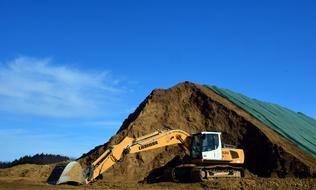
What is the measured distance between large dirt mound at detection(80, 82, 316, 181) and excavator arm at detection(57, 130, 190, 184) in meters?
5.26

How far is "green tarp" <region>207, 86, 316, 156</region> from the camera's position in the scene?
99.6ft

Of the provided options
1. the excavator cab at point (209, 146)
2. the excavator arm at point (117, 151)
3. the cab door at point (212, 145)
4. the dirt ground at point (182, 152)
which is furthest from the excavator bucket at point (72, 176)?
the cab door at point (212, 145)

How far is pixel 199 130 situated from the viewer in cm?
3092

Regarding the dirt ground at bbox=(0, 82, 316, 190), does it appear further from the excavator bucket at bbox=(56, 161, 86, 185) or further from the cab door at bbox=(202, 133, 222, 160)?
the excavator bucket at bbox=(56, 161, 86, 185)

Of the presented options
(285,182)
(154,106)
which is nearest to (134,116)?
(154,106)

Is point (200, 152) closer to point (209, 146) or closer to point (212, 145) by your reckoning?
point (209, 146)

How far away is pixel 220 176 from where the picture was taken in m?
23.5

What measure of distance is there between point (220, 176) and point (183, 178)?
1973mm

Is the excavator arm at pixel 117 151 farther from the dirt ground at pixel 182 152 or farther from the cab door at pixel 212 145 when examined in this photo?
the dirt ground at pixel 182 152

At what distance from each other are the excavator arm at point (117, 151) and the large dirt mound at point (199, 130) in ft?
17.3

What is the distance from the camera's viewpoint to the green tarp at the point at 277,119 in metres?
30.4

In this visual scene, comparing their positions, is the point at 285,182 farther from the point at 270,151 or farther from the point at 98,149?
the point at 98,149

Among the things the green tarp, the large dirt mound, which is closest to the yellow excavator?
the large dirt mound

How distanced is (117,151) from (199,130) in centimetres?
1231
